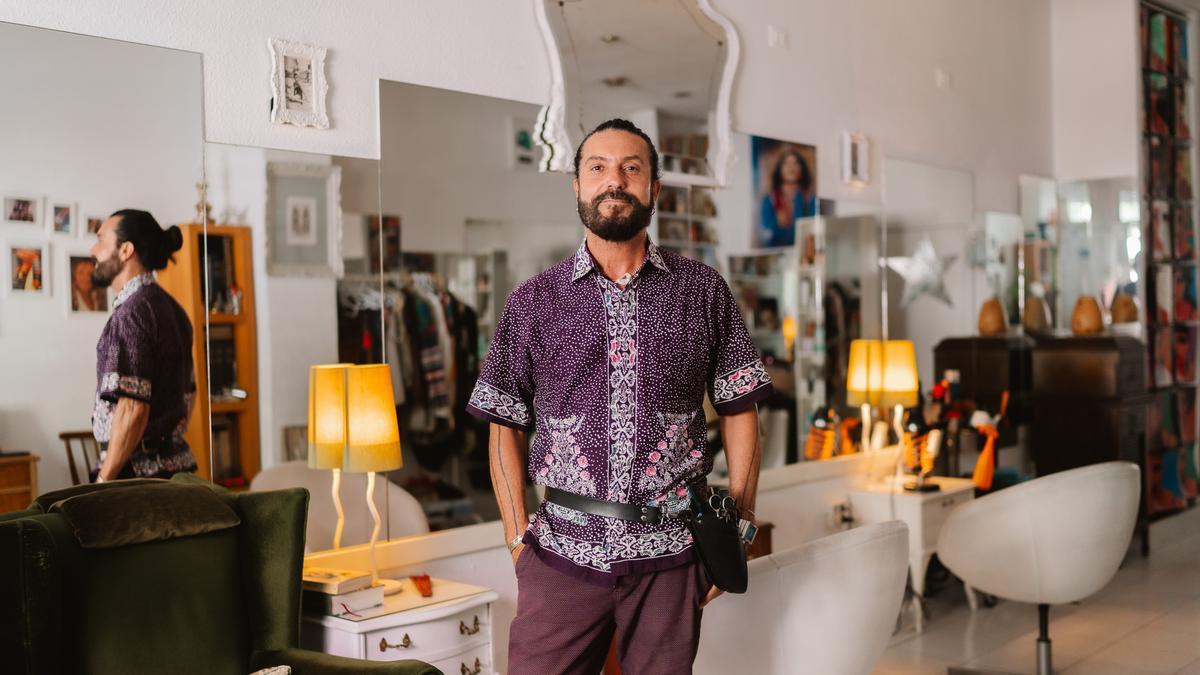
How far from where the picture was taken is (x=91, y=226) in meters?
2.76

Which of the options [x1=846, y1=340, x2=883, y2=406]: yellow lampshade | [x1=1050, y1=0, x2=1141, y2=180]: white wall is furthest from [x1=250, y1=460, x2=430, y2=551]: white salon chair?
[x1=1050, y1=0, x2=1141, y2=180]: white wall

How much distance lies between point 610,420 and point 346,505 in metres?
1.41

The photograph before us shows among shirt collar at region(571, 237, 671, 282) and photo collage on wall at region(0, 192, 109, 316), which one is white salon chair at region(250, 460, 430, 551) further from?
shirt collar at region(571, 237, 671, 282)

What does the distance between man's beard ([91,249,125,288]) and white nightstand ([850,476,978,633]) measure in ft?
11.4

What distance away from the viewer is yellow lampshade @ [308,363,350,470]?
10.2ft

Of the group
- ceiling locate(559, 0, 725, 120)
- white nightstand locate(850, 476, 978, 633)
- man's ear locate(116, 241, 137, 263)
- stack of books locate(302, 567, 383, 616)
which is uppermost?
ceiling locate(559, 0, 725, 120)

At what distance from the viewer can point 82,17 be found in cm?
275

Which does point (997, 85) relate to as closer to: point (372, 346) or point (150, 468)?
point (372, 346)

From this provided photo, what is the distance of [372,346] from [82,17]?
3.95 feet

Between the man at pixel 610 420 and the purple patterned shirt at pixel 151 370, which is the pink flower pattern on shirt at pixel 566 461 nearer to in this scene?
the man at pixel 610 420

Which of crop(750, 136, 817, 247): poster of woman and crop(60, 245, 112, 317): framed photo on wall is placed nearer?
crop(60, 245, 112, 317): framed photo on wall

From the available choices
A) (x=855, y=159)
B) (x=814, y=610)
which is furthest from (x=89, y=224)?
(x=855, y=159)

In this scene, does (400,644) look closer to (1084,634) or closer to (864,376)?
(864,376)

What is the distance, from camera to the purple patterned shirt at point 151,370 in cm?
280
